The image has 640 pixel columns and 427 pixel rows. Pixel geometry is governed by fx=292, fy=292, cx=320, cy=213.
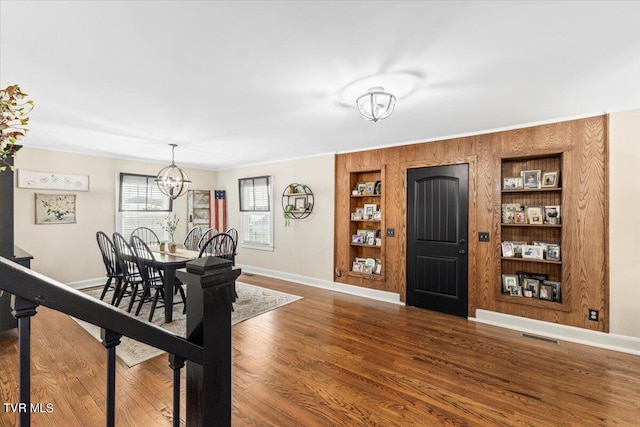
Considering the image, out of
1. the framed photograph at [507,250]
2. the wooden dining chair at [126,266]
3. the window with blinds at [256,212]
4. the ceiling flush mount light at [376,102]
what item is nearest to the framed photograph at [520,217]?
the framed photograph at [507,250]

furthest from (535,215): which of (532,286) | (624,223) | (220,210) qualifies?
(220,210)

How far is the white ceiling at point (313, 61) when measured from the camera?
1.61m

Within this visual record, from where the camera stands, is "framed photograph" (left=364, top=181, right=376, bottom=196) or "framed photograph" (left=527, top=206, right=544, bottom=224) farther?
"framed photograph" (left=364, top=181, right=376, bottom=196)

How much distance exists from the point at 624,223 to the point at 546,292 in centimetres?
105

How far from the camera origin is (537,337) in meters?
3.29

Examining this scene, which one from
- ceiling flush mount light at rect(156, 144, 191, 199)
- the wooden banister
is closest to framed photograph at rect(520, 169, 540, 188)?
the wooden banister

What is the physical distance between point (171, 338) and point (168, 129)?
3628 mm

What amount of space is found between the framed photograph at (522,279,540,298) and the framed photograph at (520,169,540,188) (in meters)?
1.16

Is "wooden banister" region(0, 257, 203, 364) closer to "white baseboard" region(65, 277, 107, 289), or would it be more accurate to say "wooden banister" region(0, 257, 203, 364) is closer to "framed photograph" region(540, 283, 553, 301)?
"framed photograph" region(540, 283, 553, 301)

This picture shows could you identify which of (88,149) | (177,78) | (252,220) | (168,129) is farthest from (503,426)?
(88,149)

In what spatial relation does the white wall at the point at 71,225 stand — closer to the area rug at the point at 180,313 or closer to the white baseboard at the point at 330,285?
the area rug at the point at 180,313

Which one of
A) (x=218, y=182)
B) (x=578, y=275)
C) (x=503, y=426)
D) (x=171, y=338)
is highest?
(x=218, y=182)

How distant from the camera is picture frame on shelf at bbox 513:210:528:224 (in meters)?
3.63

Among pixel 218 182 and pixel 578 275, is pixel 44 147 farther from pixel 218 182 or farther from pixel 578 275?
pixel 578 275
